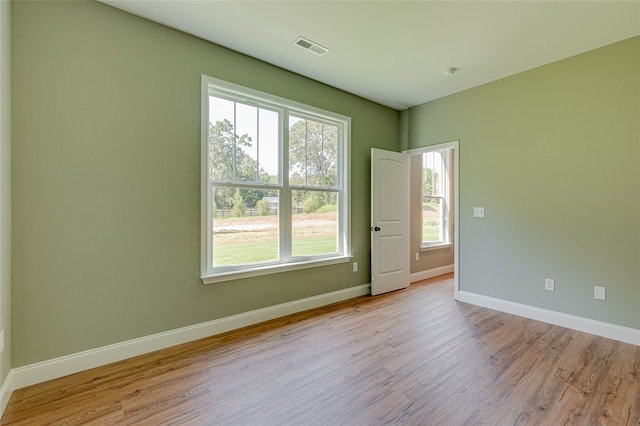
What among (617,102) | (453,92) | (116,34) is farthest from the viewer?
(453,92)

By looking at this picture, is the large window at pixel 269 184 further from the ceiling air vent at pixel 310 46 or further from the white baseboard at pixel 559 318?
the white baseboard at pixel 559 318

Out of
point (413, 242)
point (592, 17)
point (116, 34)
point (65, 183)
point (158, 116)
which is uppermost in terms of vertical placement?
point (592, 17)

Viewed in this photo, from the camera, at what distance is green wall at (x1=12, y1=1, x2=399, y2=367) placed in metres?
1.99

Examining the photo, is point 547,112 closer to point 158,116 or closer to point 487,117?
point 487,117

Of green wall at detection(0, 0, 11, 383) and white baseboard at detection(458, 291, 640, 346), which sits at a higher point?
green wall at detection(0, 0, 11, 383)

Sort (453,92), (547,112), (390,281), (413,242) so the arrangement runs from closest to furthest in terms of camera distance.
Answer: (547,112)
(453,92)
(390,281)
(413,242)

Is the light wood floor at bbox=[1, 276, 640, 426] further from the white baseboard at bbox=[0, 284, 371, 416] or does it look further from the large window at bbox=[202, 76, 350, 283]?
the large window at bbox=[202, 76, 350, 283]

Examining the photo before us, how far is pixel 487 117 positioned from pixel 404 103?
1.20m

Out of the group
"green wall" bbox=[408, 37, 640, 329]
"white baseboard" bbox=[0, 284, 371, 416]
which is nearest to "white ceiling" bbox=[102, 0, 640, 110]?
"green wall" bbox=[408, 37, 640, 329]

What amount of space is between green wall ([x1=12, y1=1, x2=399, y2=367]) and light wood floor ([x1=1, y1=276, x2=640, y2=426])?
41 centimetres

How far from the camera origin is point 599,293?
111 inches

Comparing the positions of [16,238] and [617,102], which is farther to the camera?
[617,102]

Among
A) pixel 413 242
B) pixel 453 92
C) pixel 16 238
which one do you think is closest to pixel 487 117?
pixel 453 92

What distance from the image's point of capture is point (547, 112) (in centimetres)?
316
